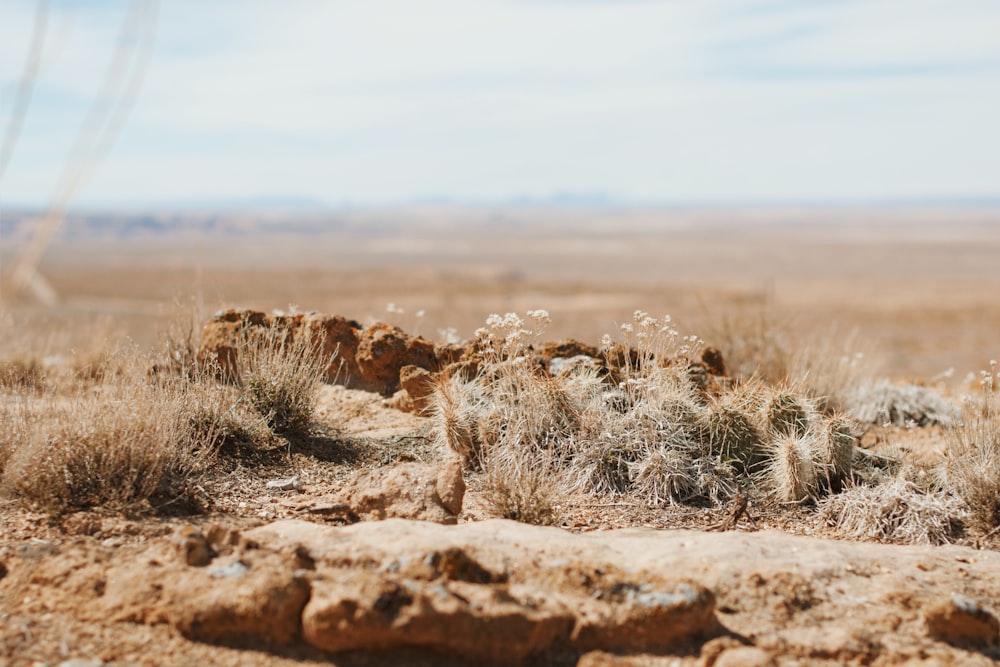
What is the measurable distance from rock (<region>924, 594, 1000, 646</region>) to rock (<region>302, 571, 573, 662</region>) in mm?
1699

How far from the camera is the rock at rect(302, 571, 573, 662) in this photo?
3.67 metres

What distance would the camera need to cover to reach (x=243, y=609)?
3781 mm

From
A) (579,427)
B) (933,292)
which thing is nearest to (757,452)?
(579,427)

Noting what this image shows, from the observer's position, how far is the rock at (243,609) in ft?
12.4

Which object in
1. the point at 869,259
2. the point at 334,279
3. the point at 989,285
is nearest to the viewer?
the point at 989,285

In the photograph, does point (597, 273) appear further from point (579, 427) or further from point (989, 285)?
point (579, 427)

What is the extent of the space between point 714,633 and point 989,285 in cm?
4832

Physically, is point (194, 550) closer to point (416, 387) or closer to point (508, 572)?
point (508, 572)

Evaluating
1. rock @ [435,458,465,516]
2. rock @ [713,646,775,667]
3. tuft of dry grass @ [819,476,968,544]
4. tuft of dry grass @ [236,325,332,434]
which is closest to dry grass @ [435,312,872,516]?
tuft of dry grass @ [819,476,968,544]

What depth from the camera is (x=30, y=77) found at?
1.56 metres

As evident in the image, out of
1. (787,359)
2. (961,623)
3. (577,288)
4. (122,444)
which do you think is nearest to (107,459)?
(122,444)

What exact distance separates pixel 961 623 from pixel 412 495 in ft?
9.25

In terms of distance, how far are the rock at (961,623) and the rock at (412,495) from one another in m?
2.45

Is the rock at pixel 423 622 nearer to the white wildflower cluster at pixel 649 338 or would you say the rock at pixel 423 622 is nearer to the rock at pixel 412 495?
the rock at pixel 412 495
